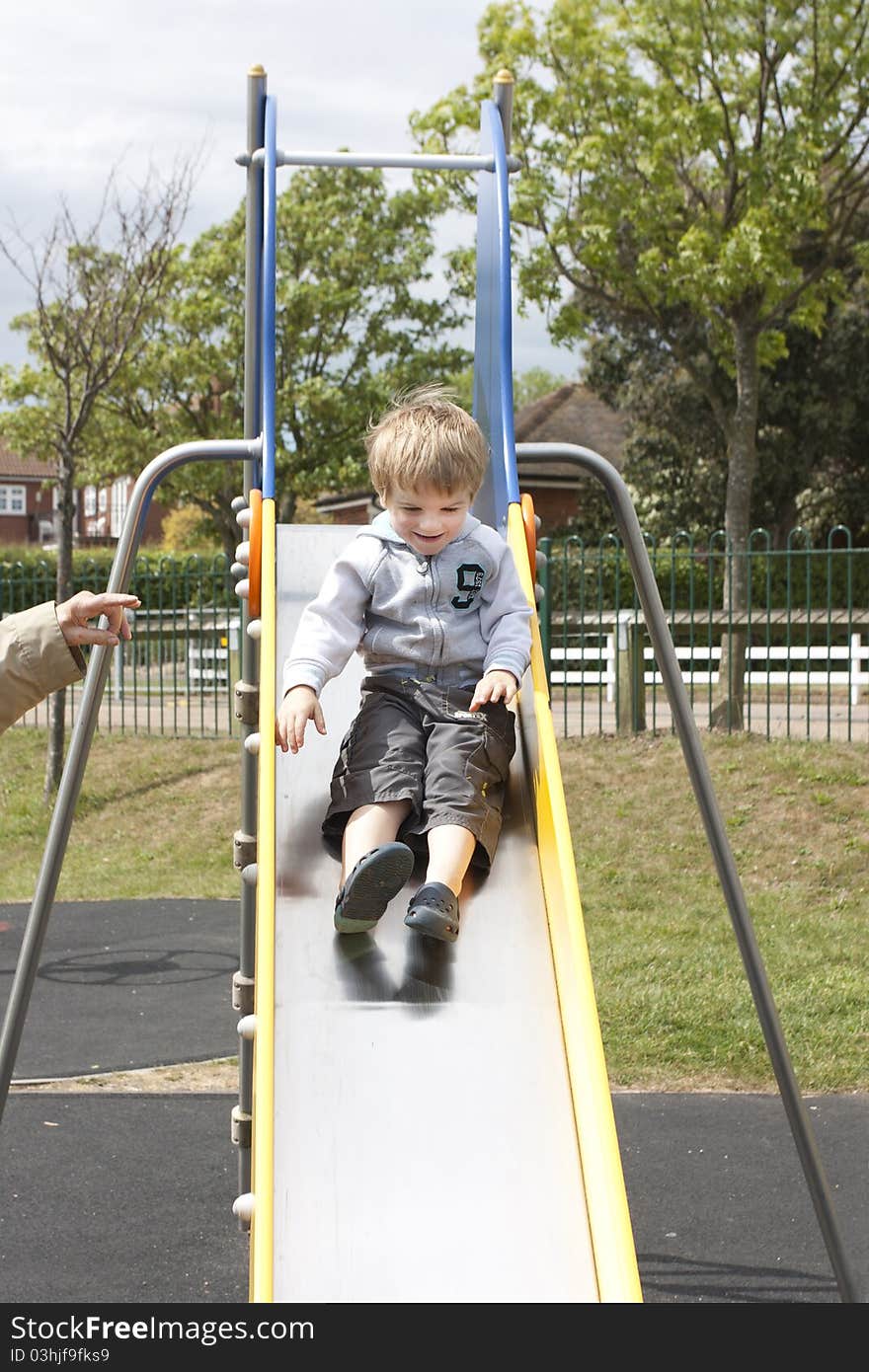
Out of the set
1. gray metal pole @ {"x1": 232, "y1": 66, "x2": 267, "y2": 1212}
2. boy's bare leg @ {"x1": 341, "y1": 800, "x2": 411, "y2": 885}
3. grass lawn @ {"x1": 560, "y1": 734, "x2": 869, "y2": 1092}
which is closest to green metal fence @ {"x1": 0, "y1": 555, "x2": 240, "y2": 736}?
grass lawn @ {"x1": 560, "y1": 734, "x2": 869, "y2": 1092}

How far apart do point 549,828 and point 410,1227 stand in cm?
83

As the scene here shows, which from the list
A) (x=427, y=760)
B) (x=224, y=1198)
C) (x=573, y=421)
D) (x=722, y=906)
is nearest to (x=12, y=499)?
(x=573, y=421)

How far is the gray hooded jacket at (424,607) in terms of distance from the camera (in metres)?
3.00

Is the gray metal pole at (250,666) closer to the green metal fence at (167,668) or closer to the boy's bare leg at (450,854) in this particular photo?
the boy's bare leg at (450,854)

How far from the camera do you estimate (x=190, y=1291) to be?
3.55 m

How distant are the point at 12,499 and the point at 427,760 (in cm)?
6405

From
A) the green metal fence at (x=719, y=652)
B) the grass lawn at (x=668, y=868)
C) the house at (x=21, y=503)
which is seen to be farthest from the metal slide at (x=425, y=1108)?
the house at (x=21, y=503)

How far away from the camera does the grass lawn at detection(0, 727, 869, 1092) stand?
5660 mm

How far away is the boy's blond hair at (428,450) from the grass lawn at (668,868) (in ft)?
10.1

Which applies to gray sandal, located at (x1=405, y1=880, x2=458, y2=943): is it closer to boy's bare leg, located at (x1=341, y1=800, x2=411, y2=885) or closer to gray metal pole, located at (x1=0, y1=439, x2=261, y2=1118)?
boy's bare leg, located at (x1=341, y1=800, x2=411, y2=885)

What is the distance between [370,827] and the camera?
8.97 ft

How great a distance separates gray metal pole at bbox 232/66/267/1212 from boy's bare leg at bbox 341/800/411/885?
791 millimetres

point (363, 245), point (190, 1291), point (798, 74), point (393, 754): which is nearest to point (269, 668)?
point (393, 754)

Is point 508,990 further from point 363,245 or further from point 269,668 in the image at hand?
Answer: point 363,245
